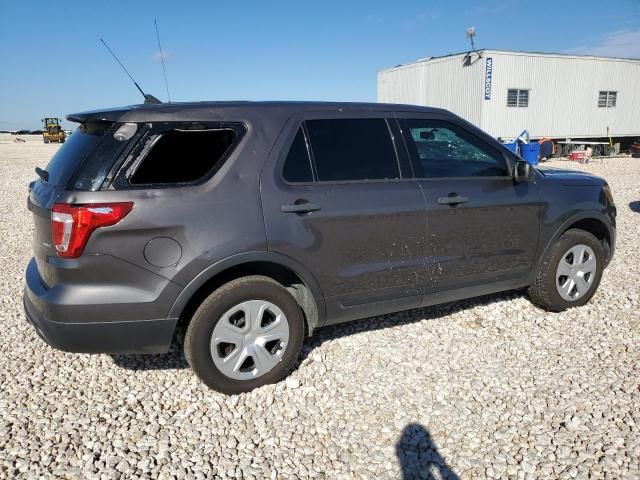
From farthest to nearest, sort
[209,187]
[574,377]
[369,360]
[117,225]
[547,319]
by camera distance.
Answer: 1. [547,319]
2. [369,360]
3. [574,377]
4. [209,187]
5. [117,225]

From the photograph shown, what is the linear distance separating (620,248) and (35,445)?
6.84 metres

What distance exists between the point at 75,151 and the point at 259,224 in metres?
1.14

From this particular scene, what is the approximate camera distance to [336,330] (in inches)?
165

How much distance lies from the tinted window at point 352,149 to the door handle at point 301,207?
8.5 inches

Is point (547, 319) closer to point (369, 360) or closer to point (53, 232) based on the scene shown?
point (369, 360)

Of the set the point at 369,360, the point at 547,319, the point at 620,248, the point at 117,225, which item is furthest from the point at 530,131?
the point at 117,225

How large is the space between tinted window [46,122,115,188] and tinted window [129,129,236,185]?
21 centimetres

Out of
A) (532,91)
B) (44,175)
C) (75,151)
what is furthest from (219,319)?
(532,91)

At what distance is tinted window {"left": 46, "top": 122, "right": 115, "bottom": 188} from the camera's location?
2805 mm

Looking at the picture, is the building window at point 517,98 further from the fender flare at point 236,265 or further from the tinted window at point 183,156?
the tinted window at point 183,156

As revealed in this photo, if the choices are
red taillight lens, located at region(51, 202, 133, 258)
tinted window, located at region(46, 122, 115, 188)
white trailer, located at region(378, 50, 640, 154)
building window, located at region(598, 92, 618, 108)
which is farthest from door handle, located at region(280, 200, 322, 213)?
building window, located at region(598, 92, 618, 108)

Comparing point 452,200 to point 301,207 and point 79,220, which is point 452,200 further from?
point 79,220

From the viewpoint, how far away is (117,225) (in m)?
2.68

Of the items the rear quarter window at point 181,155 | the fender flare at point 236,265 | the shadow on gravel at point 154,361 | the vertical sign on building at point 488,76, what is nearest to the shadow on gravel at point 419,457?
the fender flare at point 236,265
